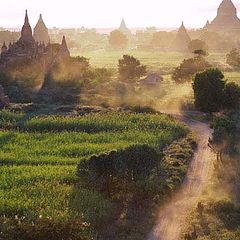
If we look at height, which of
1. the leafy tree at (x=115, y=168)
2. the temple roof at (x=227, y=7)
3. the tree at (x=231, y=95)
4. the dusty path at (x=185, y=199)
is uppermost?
the temple roof at (x=227, y=7)

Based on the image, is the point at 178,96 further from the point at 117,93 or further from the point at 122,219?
the point at 122,219

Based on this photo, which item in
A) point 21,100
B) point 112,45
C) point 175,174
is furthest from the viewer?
point 112,45

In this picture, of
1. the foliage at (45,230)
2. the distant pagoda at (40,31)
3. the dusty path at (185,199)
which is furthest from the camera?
the distant pagoda at (40,31)

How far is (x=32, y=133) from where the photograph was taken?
38406 millimetres

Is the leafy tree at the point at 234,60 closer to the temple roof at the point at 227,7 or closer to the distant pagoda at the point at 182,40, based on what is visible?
the distant pagoda at the point at 182,40

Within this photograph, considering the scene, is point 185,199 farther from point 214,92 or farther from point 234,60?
point 234,60

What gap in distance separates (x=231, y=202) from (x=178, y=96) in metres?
32.4

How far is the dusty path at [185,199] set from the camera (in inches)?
919

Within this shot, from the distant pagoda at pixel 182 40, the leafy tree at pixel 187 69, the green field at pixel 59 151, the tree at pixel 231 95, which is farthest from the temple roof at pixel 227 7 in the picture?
the green field at pixel 59 151

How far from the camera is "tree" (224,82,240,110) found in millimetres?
44188

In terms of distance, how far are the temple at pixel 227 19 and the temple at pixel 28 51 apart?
292 ft

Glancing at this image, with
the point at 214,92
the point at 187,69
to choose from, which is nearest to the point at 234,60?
the point at 187,69

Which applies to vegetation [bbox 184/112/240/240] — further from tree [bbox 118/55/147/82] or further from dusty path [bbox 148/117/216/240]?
tree [bbox 118/55/147/82]

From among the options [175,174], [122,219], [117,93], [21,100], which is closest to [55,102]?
[21,100]
